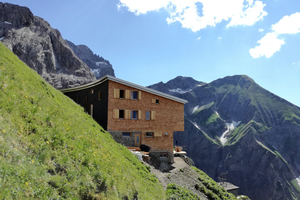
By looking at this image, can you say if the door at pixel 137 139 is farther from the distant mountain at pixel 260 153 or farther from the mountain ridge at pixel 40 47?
the distant mountain at pixel 260 153

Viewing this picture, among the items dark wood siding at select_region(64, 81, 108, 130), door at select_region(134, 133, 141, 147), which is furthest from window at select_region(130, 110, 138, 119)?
dark wood siding at select_region(64, 81, 108, 130)

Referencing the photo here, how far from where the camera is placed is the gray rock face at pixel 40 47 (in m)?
97.8

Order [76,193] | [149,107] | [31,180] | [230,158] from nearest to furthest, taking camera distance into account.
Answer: [31,180] < [76,193] < [149,107] < [230,158]

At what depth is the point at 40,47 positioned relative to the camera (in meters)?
104

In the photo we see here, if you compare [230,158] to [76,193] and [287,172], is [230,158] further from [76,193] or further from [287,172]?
[76,193]

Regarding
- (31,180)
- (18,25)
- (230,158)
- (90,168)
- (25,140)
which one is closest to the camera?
(31,180)

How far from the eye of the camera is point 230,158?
162 meters

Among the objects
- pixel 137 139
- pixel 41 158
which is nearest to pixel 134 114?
pixel 137 139

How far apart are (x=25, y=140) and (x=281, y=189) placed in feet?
533

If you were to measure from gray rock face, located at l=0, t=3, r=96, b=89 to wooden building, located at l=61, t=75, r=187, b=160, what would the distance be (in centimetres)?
8015

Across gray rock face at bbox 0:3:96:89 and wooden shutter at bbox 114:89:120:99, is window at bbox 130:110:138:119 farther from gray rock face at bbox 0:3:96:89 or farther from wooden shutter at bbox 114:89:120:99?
gray rock face at bbox 0:3:96:89

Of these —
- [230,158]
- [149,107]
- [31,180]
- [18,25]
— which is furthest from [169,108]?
[230,158]

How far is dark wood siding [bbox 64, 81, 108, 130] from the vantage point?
29250 mm

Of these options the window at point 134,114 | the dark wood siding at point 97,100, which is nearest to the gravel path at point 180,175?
the window at point 134,114
